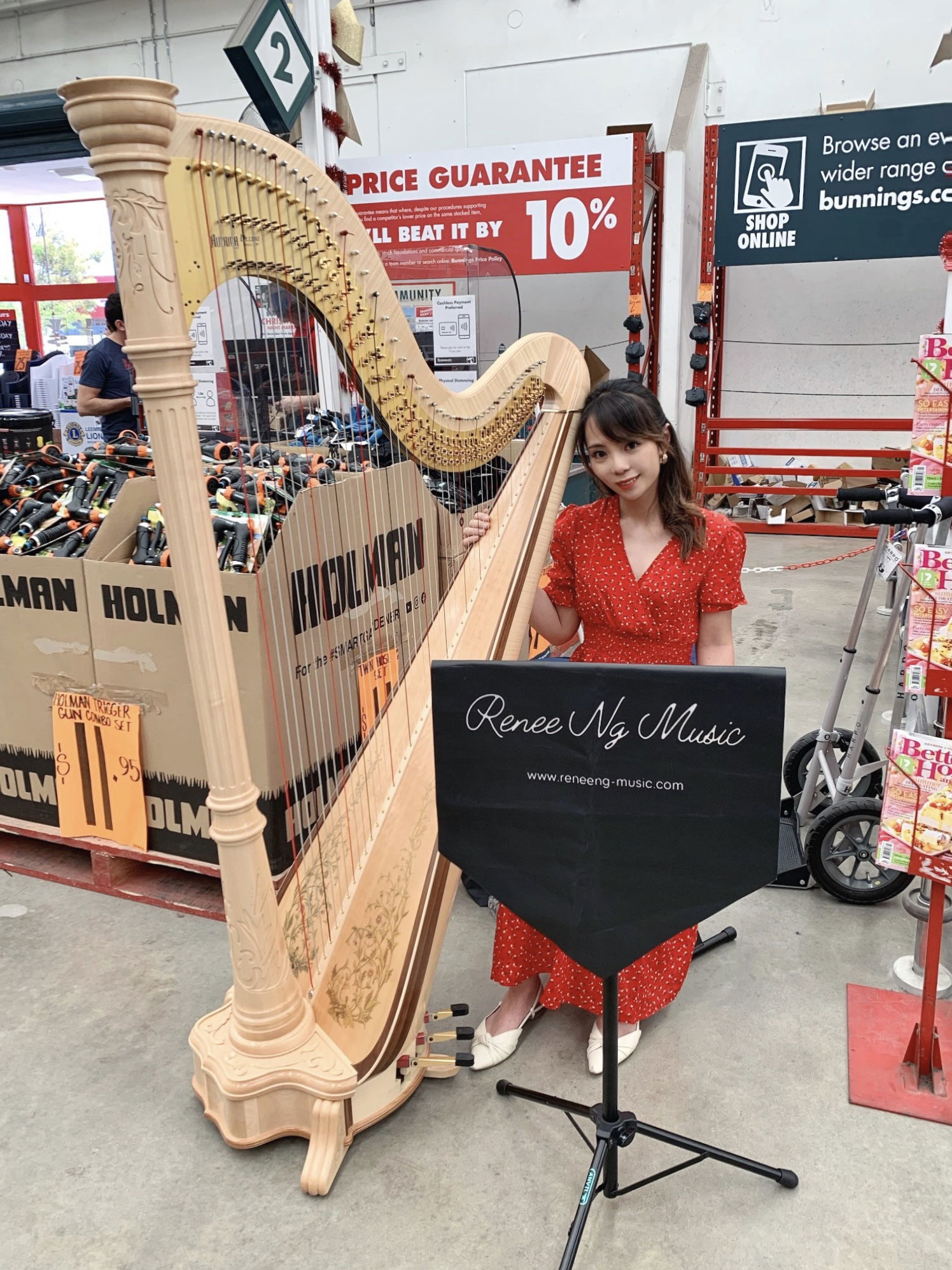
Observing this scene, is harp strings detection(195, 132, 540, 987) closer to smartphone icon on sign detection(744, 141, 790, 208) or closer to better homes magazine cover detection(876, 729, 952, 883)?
better homes magazine cover detection(876, 729, 952, 883)

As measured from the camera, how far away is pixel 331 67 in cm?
496

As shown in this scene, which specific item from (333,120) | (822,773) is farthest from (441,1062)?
(333,120)

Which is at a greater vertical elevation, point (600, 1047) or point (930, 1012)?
point (930, 1012)

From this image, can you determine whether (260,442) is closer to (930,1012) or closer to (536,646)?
(930,1012)

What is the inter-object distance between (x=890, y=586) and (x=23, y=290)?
1112 centimetres

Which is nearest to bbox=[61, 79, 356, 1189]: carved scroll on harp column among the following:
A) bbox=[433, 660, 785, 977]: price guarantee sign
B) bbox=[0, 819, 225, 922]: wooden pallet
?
bbox=[433, 660, 785, 977]: price guarantee sign

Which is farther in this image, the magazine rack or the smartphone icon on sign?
the smartphone icon on sign

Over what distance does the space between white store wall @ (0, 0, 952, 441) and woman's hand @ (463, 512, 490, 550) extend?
484 centimetres

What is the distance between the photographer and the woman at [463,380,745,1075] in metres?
1.83

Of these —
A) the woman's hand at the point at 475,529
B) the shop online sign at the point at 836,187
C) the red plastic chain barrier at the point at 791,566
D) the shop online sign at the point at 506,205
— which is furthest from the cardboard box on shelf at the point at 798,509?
the woman's hand at the point at 475,529

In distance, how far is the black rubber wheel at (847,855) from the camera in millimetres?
2420

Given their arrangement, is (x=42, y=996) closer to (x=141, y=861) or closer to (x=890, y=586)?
(x=141, y=861)

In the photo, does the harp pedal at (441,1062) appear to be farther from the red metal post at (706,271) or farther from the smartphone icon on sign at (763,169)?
Result: the smartphone icon on sign at (763,169)

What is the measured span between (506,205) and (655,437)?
15.9 feet
